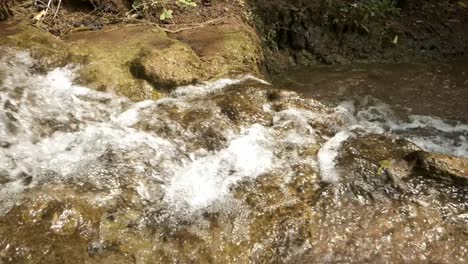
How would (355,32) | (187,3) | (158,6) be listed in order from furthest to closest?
(355,32) → (187,3) → (158,6)

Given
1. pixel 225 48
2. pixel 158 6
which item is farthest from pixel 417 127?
pixel 158 6

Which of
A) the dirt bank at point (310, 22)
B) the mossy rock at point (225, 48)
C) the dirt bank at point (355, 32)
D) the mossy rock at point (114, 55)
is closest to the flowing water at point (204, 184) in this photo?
the mossy rock at point (114, 55)

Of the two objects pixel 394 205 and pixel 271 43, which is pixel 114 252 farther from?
pixel 271 43

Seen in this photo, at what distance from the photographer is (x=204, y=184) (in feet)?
10.9

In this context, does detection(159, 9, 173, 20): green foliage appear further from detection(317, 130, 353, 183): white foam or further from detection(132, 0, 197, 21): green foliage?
detection(317, 130, 353, 183): white foam

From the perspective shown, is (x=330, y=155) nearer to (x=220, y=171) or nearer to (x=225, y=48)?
(x=220, y=171)

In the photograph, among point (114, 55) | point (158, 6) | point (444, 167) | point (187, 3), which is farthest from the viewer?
point (187, 3)

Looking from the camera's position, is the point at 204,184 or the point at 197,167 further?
the point at 197,167

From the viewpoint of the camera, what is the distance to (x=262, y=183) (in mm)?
3250

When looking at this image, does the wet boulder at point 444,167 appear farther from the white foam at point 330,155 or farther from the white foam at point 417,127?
the white foam at point 417,127

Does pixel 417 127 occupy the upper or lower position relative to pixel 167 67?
lower

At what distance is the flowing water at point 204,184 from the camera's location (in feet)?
9.19

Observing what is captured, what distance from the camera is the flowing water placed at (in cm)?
280

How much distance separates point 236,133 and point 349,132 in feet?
3.03
